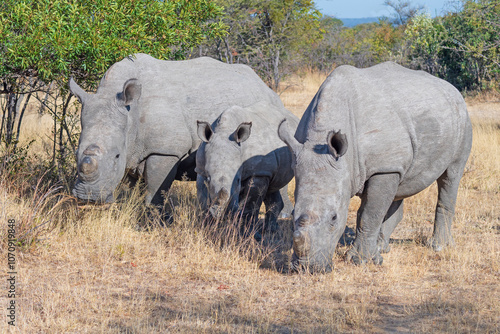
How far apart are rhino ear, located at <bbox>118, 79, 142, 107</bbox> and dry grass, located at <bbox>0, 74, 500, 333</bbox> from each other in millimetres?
1328

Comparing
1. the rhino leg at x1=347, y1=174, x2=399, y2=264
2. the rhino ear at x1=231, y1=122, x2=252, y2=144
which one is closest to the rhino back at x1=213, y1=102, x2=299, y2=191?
the rhino ear at x1=231, y1=122, x2=252, y2=144

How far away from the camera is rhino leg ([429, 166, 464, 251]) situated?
7633 millimetres

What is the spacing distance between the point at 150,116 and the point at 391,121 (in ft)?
9.47

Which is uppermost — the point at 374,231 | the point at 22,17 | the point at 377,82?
the point at 22,17

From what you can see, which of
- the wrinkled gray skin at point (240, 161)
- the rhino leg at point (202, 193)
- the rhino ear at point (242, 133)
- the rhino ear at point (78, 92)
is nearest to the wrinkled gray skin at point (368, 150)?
the rhino ear at point (242, 133)

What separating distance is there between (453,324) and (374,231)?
5.60ft

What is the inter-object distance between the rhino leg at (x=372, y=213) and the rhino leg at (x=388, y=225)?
536mm

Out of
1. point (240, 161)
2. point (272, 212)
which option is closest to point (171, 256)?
point (240, 161)

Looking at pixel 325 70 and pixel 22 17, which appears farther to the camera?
pixel 325 70

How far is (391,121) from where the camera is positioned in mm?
6520

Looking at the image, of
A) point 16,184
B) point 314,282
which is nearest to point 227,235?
point 314,282

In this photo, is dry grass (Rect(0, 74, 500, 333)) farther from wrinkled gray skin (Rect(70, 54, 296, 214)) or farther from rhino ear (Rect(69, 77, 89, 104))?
rhino ear (Rect(69, 77, 89, 104))

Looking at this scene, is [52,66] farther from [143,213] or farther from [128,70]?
[143,213]

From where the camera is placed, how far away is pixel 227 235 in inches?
272
